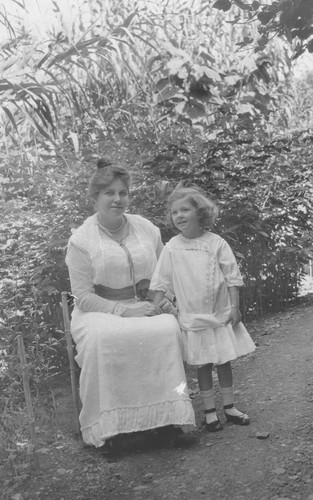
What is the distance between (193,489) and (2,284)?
2.13m

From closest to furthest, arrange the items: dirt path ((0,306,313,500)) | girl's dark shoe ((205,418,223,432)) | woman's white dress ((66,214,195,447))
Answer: dirt path ((0,306,313,500))
woman's white dress ((66,214,195,447))
girl's dark shoe ((205,418,223,432))

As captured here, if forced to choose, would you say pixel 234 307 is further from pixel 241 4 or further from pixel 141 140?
pixel 141 140

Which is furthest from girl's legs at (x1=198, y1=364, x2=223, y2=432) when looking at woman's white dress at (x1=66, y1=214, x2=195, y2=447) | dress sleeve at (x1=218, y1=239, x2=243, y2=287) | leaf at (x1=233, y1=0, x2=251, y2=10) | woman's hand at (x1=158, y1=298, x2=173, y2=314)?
leaf at (x1=233, y1=0, x2=251, y2=10)

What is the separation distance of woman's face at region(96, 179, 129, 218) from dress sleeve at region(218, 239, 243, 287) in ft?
1.96

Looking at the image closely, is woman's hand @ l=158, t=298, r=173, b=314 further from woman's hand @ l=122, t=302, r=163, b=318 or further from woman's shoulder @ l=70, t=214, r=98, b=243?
woman's shoulder @ l=70, t=214, r=98, b=243

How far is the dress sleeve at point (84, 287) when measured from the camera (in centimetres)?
323

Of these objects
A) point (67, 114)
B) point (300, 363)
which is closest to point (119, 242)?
point (300, 363)

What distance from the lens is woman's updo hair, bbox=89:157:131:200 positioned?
3309mm

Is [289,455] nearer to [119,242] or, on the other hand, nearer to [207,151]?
[119,242]

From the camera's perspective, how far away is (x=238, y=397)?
152 inches

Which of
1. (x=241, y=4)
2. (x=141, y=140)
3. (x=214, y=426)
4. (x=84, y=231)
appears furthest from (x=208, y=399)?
(x=141, y=140)

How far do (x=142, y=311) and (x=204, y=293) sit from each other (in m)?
0.35

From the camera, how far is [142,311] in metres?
3.21

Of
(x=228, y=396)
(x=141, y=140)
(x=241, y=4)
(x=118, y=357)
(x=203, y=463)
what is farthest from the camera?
(x=141, y=140)
